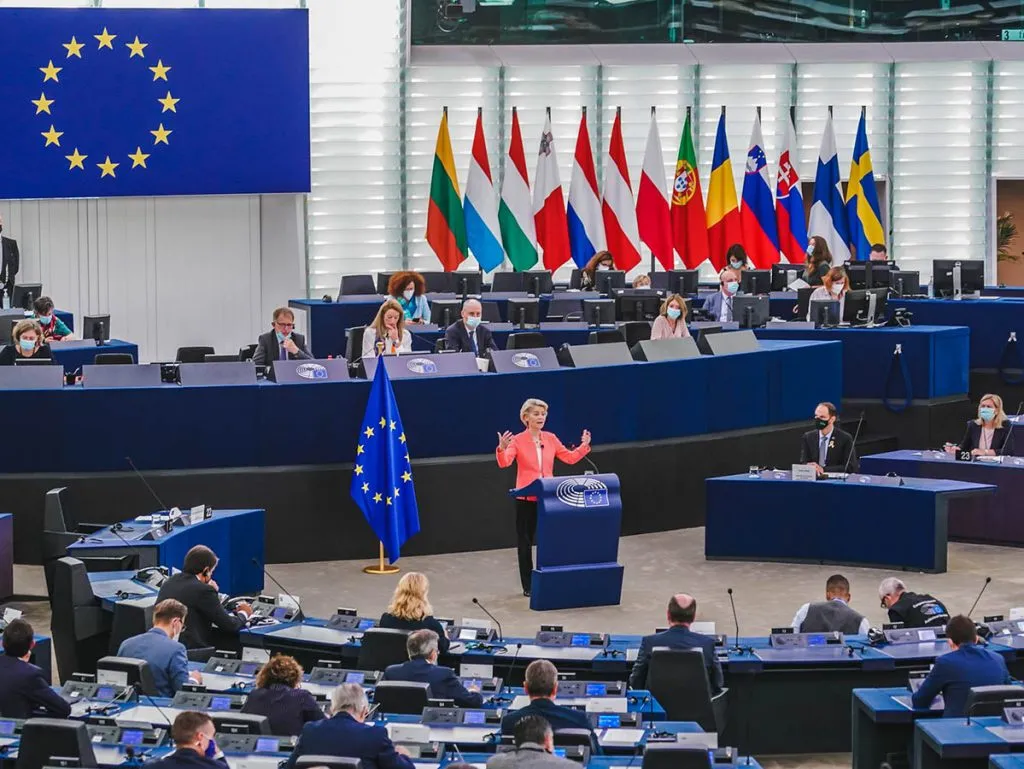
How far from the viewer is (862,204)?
2639 cm

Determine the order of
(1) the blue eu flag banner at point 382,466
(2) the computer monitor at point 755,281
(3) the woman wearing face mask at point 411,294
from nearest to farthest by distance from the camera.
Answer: (1) the blue eu flag banner at point 382,466 < (3) the woman wearing face mask at point 411,294 < (2) the computer monitor at point 755,281

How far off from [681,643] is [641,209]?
658 inches

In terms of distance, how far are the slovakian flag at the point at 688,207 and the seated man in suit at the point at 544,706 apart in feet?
59.3

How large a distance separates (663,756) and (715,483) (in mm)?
7851

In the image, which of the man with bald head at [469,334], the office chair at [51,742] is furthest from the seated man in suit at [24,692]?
the man with bald head at [469,334]

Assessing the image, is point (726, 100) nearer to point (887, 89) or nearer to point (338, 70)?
point (887, 89)

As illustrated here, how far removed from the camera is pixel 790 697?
397 inches

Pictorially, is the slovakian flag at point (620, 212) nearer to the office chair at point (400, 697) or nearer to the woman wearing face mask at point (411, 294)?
the woman wearing face mask at point (411, 294)

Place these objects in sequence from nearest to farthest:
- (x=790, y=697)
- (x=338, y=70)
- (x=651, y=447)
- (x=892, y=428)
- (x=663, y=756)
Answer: (x=663, y=756)
(x=790, y=697)
(x=651, y=447)
(x=892, y=428)
(x=338, y=70)

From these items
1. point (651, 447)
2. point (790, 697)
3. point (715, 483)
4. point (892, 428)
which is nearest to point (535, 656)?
point (790, 697)

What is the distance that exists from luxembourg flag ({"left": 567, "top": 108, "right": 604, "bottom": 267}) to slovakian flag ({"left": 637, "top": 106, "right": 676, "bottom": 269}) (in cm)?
71

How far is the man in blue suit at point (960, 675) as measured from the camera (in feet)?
29.2

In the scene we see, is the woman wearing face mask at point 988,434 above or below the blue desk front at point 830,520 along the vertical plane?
above

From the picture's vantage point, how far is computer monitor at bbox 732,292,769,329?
777 inches
